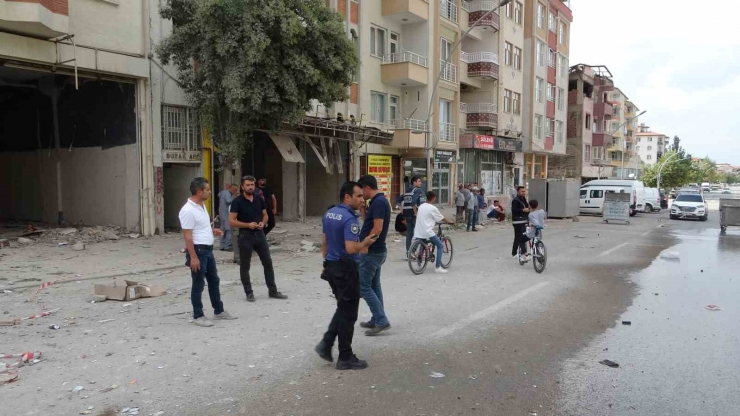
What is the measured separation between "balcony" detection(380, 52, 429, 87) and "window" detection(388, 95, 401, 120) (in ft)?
2.40

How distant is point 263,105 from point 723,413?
11.0 metres

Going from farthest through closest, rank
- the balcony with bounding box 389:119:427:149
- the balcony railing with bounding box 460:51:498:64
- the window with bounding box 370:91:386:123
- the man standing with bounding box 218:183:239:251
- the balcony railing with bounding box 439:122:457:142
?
1. the balcony railing with bounding box 460:51:498:64
2. the balcony railing with bounding box 439:122:457:142
3. the balcony with bounding box 389:119:427:149
4. the window with bounding box 370:91:386:123
5. the man standing with bounding box 218:183:239:251

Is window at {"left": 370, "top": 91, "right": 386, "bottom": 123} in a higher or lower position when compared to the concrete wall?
higher

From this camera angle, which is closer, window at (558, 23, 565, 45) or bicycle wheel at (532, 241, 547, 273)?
bicycle wheel at (532, 241, 547, 273)

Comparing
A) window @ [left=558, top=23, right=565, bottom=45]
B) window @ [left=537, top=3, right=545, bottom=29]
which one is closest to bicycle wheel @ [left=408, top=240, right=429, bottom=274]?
window @ [left=537, top=3, right=545, bottom=29]

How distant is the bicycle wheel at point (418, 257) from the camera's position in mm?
10195

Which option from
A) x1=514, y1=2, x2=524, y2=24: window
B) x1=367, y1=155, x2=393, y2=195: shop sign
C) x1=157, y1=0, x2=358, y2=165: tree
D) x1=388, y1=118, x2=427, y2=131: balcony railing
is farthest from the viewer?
x1=514, y1=2, x2=524, y2=24: window

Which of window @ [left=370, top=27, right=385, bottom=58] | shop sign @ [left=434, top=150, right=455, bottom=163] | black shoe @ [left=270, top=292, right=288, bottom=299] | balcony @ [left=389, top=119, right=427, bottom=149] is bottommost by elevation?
black shoe @ [left=270, top=292, right=288, bottom=299]

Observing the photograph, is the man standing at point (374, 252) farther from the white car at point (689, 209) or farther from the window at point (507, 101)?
the window at point (507, 101)

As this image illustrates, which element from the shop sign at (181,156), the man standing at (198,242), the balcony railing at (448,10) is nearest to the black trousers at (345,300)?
the man standing at (198,242)

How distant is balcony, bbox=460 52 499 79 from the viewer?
33188 millimetres

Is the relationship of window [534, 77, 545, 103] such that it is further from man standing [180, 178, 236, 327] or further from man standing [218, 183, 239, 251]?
man standing [180, 178, 236, 327]

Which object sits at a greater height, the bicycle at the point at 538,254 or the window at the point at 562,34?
the window at the point at 562,34

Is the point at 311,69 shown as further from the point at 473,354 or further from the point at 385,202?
the point at 473,354
